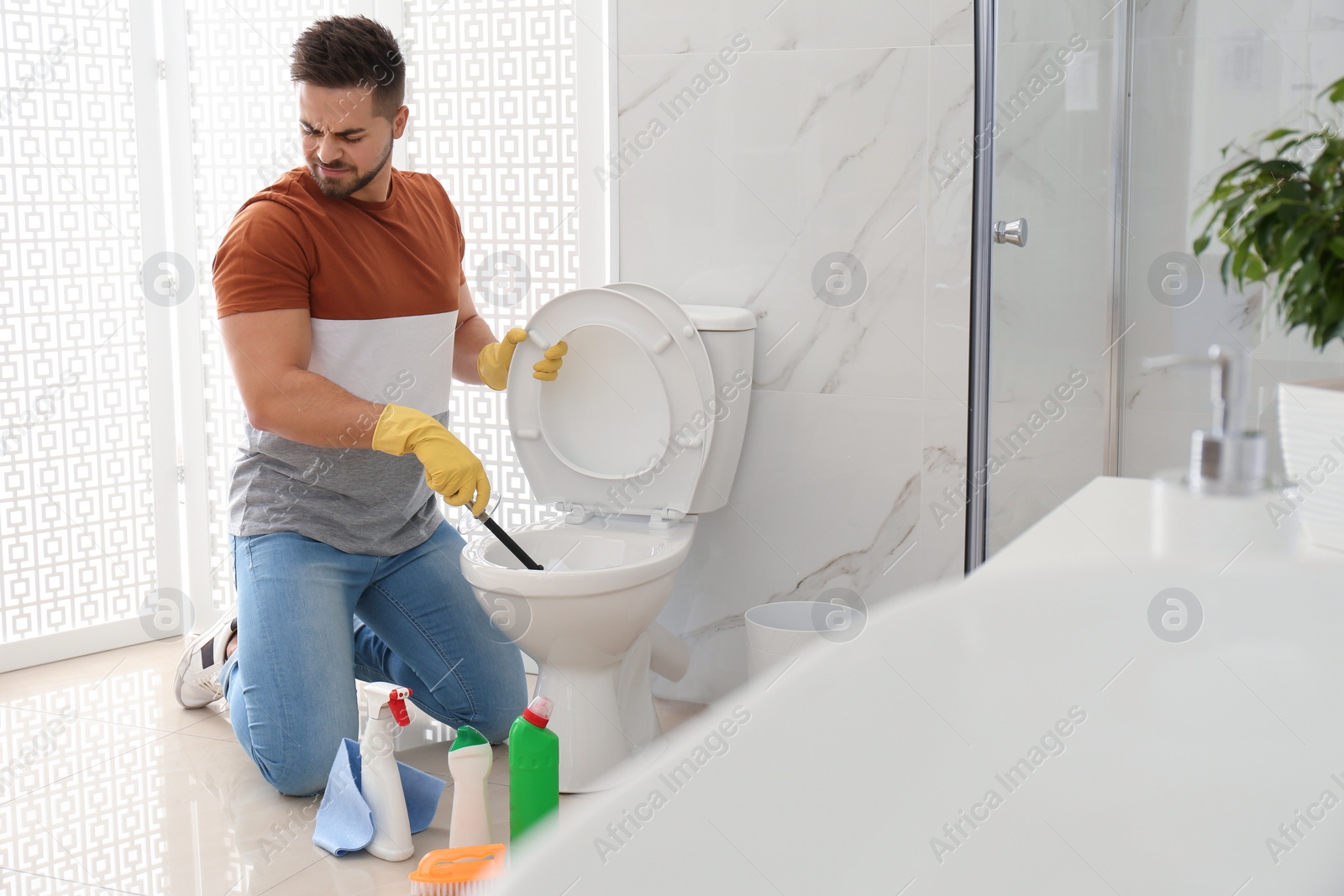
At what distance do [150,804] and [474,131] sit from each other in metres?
1.43

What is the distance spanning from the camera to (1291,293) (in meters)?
0.87

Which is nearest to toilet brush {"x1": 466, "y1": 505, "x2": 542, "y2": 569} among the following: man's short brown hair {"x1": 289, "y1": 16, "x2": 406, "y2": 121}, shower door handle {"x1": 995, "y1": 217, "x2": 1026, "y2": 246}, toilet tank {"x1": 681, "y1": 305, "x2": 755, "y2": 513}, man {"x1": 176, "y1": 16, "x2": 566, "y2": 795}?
man {"x1": 176, "y1": 16, "x2": 566, "y2": 795}

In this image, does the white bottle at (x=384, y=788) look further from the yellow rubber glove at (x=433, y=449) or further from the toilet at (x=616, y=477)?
the yellow rubber glove at (x=433, y=449)

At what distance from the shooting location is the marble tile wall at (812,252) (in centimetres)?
204

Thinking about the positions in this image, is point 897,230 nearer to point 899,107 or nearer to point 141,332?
point 899,107

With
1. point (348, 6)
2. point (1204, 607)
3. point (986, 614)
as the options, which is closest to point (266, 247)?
point (348, 6)

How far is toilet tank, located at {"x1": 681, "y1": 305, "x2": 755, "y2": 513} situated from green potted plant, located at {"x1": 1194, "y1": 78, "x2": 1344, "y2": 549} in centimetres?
123

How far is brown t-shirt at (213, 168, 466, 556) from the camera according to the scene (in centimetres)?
187

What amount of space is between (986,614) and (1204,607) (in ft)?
0.54

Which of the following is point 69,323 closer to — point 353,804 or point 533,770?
point 353,804

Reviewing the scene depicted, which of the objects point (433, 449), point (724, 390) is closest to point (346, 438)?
point (433, 449)

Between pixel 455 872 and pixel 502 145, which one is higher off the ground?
pixel 502 145

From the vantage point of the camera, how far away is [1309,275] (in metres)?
0.86

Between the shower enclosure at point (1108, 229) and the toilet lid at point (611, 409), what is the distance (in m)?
0.76
